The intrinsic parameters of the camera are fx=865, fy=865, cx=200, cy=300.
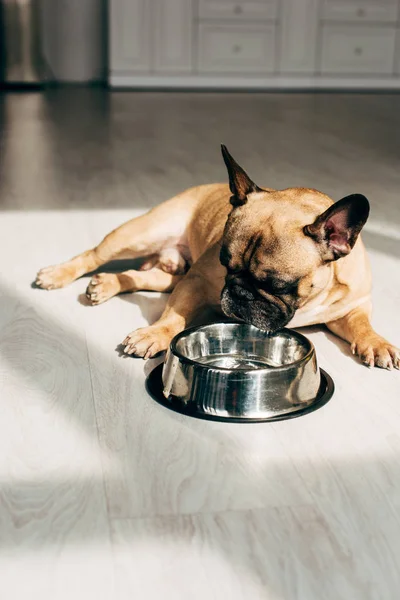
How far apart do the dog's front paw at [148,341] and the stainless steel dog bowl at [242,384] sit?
10cm

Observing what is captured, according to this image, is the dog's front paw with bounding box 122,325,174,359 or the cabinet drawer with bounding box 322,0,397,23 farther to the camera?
the cabinet drawer with bounding box 322,0,397,23

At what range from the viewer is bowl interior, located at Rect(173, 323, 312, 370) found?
199cm

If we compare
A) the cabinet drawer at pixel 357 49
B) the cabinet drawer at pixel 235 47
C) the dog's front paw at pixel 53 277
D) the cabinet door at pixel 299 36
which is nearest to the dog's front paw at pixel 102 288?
the dog's front paw at pixel 53 277

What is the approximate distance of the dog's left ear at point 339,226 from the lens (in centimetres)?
175

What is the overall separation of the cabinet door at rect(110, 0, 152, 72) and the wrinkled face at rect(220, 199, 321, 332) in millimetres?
5656

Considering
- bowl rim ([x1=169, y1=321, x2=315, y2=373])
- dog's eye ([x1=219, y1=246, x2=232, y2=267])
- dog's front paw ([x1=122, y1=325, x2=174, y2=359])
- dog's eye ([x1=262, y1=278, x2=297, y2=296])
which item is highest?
dog's eye ([x1=219, y1=246, x2=232, y2=267])

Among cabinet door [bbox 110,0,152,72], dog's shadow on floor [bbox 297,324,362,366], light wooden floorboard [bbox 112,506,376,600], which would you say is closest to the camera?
light wooden floorboard [bbox 112,506,376,600]

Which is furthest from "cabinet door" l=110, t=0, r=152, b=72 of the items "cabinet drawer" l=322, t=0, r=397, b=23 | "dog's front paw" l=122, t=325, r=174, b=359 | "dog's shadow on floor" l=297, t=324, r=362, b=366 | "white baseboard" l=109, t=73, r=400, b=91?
"dog's front paw" l=122, t=325, r=174, b=359

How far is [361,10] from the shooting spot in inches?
289

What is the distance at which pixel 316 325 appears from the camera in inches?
91.7

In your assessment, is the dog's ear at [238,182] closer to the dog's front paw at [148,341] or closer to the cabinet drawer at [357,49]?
the dog's front paw at [148,341]

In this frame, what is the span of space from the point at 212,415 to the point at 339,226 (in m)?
0.47

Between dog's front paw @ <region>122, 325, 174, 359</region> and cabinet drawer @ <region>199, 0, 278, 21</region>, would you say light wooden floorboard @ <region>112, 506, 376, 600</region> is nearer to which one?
dog's front paw @ <region>122, 325, 174, 359</region>

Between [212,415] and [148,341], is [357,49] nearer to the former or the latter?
[148,341]
